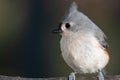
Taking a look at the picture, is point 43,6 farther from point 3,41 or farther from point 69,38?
point 69,38

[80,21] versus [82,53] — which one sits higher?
[80,21]

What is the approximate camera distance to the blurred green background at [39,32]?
6477 mm

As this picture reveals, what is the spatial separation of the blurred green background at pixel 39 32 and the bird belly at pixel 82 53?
217cm

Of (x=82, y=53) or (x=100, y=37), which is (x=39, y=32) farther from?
(x=82, y=53)

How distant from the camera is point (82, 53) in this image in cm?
414

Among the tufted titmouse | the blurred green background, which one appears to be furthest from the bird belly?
the blurred green background

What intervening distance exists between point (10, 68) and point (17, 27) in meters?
0.45

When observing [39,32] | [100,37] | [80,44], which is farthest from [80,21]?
[39,32]

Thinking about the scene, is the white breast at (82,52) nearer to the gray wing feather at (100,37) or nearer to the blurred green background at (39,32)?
the gray wing feather at (100,37)

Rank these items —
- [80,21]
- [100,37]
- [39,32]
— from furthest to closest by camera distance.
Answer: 1. [39,32]
2. [100,37]
3. [80,21]

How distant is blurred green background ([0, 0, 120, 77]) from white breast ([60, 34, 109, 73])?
2176 millimetres

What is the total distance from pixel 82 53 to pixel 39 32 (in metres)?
2.47

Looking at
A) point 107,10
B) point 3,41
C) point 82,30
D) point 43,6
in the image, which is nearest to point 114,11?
point 107,10

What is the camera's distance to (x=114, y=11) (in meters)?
6.73
